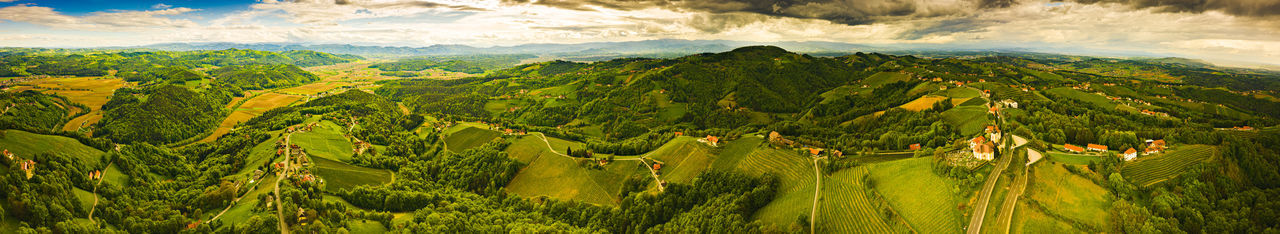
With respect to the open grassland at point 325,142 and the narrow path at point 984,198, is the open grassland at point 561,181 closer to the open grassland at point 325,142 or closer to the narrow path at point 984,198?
the open grassland at point 325,142

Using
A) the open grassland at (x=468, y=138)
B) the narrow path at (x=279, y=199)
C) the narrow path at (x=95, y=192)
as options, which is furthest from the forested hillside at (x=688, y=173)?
the open grassland at (x=468, y=138)

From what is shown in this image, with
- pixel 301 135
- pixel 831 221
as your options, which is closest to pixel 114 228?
pixel 301 135

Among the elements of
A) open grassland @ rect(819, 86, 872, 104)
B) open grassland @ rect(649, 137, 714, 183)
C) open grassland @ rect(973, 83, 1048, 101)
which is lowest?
open grassland @ rect(649, 137, 714, 183)

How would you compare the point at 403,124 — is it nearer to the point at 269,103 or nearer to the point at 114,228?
the point at 269,103

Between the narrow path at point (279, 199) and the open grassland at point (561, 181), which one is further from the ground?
the narrow path at point (279, 199)

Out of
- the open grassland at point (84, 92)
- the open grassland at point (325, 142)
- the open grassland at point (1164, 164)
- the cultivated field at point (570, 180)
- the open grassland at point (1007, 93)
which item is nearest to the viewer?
the open grassland at point (1164, 164)

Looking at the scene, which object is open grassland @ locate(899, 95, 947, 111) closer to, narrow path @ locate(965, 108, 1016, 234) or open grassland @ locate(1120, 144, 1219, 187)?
open grassland @ locate(1120, 144, 1219, 187)

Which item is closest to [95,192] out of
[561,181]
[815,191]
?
[561,181]

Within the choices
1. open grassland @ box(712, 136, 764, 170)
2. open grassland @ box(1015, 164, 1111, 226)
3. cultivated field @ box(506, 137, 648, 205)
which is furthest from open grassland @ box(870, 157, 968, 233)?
cultivated field @ box(506, 137, 648, 205)
